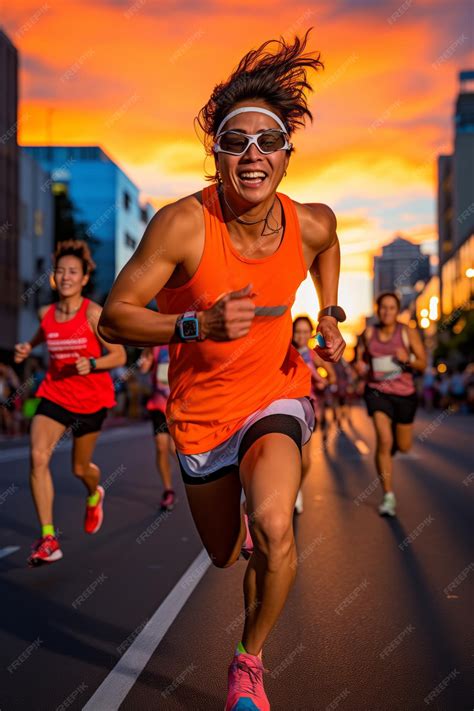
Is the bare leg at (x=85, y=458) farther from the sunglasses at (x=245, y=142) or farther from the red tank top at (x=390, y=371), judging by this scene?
the sunglasses at (x=245, y=142)

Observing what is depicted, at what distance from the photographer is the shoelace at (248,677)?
12.1ft

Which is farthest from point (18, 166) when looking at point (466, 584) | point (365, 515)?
point (466, 584)

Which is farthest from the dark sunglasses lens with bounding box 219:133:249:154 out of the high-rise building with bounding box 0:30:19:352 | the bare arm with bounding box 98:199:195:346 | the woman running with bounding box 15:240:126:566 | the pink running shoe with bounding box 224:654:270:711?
the high-rise building with bounding box 0:30:19:352

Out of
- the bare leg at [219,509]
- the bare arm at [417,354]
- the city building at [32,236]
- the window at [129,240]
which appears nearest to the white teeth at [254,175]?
the bare leg at [219,509]

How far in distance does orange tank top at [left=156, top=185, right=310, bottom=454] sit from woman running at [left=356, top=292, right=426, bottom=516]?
543cm

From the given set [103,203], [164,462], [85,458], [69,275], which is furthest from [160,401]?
[103,203]

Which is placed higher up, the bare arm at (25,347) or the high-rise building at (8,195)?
the high-rise building at (8,195)

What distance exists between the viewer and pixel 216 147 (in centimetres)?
410

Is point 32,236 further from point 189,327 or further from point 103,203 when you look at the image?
point 103,203

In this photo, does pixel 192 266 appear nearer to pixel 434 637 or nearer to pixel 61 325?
pixel 434 637

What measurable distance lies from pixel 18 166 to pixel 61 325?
143 ft

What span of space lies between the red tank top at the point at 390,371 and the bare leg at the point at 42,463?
340cm

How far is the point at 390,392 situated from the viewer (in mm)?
9578

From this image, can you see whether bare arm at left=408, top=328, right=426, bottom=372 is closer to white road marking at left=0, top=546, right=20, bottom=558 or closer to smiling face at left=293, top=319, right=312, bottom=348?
smiling face at left=293, top=319, right=312, bottom=348
